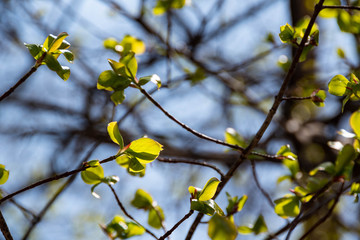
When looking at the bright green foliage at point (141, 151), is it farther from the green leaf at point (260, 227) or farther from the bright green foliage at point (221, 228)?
the green leaf at point (260, 227)

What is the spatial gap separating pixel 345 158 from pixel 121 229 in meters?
0.46

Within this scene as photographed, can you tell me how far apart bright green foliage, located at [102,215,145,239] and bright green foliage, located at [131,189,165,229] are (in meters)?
0.04

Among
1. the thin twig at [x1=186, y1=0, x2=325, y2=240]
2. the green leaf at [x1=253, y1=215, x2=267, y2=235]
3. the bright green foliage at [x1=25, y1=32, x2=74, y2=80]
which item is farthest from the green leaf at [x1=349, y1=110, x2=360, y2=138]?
the bright green foliage at [x1=25, y1=32, x2=74, y2=80]

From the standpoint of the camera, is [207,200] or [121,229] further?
[121,229]

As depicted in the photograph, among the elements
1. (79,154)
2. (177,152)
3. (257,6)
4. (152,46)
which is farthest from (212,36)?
(79,154)

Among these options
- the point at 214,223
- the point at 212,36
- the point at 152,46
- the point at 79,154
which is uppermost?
the point at 212,36

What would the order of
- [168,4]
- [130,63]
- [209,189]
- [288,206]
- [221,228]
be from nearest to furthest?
1. [221,228]
2. [209,189]
3. [130,63]
4. [288,206]
5. [168,4]

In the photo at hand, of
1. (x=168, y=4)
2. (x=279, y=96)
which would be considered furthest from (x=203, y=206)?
(x=168, y=4)

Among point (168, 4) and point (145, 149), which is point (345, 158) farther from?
point (168, 4)

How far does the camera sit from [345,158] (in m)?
0.67

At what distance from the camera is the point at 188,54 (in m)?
1.66

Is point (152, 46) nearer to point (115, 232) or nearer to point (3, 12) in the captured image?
point (3, 12)

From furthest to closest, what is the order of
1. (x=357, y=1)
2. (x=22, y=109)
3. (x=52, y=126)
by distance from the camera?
(x=22, y=109)
(x=52, y=126)
(x=357, y=1)

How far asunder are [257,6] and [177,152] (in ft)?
3.42
